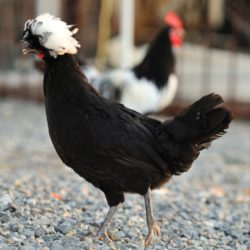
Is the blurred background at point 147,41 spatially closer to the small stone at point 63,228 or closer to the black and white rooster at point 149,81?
the black and white rooster at point 149,81

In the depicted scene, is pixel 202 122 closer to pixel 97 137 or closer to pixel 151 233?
pixel 97 137

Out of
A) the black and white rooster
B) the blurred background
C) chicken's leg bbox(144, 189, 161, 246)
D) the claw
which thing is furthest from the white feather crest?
the blurred background

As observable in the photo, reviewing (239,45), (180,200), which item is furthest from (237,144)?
(239,45)

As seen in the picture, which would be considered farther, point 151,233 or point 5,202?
point 5,202

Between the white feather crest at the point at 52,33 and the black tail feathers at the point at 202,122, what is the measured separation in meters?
0.88

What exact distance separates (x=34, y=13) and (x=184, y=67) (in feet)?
11.8

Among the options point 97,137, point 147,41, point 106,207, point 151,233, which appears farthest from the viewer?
point 147,41

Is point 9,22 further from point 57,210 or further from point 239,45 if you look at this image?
point 57,210

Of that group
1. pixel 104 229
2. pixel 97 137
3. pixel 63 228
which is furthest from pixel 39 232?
pixel 97 137

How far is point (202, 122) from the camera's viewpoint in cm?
407

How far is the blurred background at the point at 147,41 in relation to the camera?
11.9m

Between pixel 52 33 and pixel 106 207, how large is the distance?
1.88 m

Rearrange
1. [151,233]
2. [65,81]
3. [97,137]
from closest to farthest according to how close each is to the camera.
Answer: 1. [97,137]
2. [65,81]
3. [151,233]

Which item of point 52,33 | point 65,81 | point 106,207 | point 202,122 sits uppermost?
point 52,33
